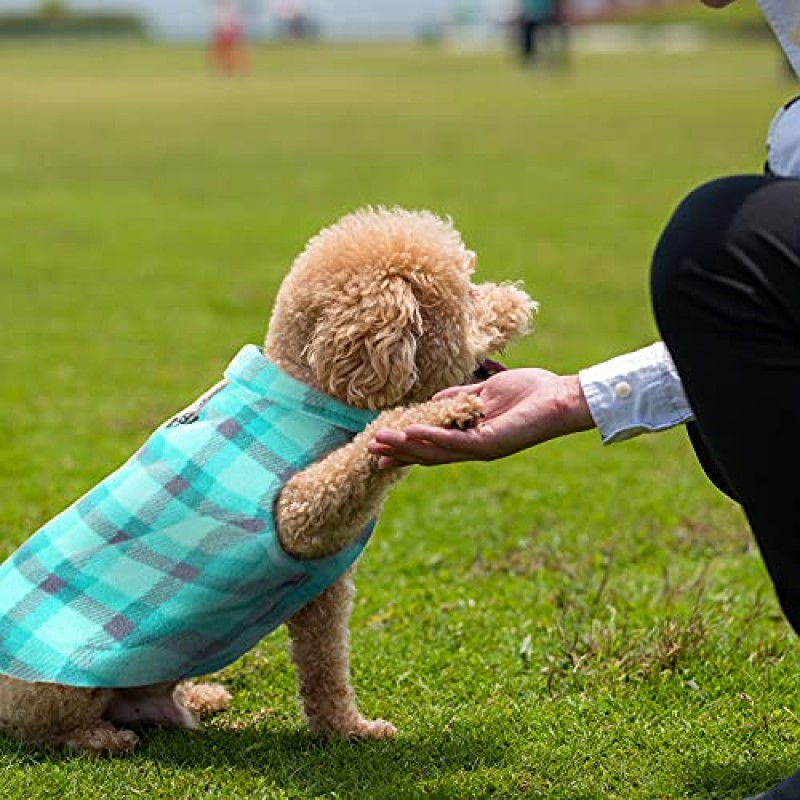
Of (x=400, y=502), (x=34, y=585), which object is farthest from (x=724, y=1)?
(x=400, y=502)

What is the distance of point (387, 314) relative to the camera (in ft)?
10.1

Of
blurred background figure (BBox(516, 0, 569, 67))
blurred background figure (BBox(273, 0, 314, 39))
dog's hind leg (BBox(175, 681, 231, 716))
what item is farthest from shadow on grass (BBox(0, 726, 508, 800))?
blurred background figure (BBox(273, 0, 314, 39))

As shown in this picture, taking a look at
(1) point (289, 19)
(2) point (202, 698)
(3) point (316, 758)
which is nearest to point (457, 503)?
(2) point (202, 698)

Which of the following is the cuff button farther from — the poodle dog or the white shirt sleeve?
the poodle dog

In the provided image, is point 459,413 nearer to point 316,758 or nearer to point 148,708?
point 316,758

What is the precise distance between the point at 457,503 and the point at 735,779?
8.25ft

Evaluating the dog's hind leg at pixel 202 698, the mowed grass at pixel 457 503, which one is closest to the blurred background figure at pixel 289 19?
the mowed grass at pixel 457 503

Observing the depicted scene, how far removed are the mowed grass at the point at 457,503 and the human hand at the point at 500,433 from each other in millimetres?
705

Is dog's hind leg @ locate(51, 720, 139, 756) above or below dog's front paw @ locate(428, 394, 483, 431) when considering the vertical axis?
below

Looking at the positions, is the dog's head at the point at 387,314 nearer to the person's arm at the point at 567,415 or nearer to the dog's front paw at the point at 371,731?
the person's arm at the point at 567,415

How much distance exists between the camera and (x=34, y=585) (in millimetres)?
3350

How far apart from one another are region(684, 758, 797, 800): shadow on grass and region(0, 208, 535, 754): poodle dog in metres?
0.75

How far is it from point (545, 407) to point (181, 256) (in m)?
9.17

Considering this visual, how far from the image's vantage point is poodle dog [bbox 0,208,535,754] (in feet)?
10.3
